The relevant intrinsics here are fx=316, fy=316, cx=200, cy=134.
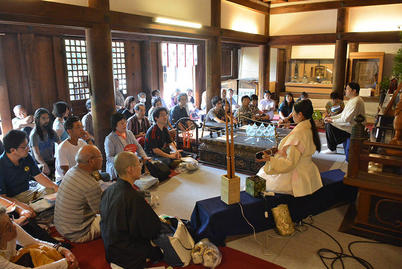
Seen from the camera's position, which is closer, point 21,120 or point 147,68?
point 21,120

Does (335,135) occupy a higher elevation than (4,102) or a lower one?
lower

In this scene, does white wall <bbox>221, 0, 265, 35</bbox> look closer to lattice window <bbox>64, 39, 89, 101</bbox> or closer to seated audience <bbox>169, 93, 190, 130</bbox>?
seated audience <bbox>169, 93, 190, 130</bbox>

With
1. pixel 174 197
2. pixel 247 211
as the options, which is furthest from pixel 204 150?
pixel 247 211

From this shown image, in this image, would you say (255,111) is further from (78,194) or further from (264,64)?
(78,194)

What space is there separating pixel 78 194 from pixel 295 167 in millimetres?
2529

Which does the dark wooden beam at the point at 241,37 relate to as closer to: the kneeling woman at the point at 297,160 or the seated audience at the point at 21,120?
the seated audience at the point at 21,120

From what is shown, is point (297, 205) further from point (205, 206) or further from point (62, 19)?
point (62, 19)

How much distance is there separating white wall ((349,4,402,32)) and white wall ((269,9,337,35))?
60 centimetres

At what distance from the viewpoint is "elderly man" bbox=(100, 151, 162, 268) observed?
270cm

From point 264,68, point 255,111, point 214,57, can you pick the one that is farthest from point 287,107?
point 264,68

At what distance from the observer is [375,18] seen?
30.8ft

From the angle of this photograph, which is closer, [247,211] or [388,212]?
[247,211]

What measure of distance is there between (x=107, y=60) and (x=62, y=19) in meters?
0.99

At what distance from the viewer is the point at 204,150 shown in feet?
21.7
